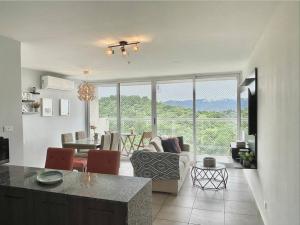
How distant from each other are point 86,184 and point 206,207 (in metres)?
2.23

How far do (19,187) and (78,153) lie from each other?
135 inches

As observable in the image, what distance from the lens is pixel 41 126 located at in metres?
5.80

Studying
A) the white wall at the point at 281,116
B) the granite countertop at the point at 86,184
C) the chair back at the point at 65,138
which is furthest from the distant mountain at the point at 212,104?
the granite countertop at the point at 86,184

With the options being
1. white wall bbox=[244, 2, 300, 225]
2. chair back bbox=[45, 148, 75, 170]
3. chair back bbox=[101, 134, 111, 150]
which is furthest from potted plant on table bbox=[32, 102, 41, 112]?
white wall bbox=[244, 2, 300, 225]

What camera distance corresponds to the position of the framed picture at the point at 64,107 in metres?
6.45

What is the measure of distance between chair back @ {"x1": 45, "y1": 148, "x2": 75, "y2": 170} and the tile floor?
1408 mm

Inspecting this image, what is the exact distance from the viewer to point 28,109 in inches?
213

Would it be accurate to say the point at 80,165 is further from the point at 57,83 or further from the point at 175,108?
the point at 175,108

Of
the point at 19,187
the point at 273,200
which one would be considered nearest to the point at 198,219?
the point at 273,200

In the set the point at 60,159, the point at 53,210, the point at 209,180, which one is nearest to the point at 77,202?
the point at 53,210

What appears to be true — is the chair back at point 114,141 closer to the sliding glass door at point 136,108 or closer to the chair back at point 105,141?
the chair back at point 105,141

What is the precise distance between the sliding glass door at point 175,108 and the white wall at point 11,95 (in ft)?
14.1

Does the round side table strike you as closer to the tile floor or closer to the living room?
the living room

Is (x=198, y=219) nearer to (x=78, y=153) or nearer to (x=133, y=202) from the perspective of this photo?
(x=133, y=202)
